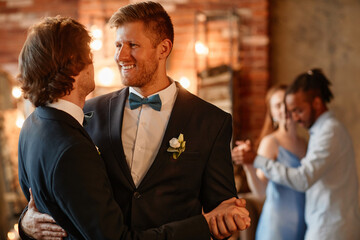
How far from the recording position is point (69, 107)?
151cm

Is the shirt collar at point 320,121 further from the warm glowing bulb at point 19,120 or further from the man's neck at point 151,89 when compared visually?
the warm glowing bulb at point 19,120

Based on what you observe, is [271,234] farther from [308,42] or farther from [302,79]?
[308,42]

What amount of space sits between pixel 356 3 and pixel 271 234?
3.19 metres

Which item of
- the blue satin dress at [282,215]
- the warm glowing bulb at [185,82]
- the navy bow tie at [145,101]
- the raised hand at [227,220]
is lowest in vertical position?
the blue satin dress at [282,215]

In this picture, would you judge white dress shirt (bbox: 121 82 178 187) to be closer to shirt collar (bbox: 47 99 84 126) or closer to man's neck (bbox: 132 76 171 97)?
man's neck (bbox: 132 76 171 97)

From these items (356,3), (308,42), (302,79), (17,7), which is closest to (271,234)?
(302,79)

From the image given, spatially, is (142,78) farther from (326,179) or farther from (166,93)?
(326,179)

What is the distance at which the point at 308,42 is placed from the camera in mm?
5152

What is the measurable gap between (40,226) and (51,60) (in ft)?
1.88

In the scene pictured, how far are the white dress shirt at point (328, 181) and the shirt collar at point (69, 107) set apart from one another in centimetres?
167

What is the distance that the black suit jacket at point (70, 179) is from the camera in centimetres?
133

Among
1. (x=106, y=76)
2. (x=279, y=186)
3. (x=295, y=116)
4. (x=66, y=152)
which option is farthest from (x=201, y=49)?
(x=66, y=152)

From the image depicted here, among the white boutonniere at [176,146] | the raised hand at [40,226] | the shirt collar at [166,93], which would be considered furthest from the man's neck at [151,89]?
the raised hand at [40,226]

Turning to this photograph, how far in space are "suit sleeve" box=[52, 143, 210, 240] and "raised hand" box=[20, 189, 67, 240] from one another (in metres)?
0.13
